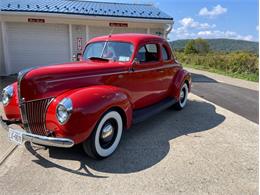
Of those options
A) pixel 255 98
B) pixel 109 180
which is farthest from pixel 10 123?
pixel 255 98

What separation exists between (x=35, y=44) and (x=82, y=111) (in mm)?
9460

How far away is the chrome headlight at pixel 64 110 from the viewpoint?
3.07 m

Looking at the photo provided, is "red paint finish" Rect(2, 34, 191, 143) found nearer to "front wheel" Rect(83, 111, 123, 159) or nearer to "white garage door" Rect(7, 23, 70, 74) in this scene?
"front wheel" Rect(83, 111, 123, 159)

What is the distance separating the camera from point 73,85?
3.53 m

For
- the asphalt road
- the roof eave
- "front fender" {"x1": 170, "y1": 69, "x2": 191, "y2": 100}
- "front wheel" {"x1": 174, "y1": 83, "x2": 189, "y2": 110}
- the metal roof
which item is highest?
the metal roof

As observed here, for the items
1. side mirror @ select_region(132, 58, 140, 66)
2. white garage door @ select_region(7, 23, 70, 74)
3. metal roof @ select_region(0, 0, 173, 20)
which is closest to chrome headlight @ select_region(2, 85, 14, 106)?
side mirror @ select_region(132, 58, 140, 66)

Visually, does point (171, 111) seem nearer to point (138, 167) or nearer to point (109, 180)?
point (138, 167)

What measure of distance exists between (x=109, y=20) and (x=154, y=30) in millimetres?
2355

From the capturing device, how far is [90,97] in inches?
129

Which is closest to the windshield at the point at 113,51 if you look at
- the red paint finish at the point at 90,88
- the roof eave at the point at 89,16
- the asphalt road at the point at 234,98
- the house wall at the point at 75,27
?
the red paint finish at the point at 90,88

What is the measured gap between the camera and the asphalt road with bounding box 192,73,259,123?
6.34 m

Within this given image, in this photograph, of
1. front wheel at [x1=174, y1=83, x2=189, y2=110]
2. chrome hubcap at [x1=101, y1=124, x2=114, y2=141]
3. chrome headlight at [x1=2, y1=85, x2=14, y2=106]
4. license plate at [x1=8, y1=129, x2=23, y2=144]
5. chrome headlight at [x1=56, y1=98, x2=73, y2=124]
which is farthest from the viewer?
front wheel at [x1=174, y1=83, x2=189, y2=110]

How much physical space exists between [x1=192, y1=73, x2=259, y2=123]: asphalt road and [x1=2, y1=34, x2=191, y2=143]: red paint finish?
2.72 metres

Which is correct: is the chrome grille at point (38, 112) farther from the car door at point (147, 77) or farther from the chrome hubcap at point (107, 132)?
the car door at point (147, 77)
